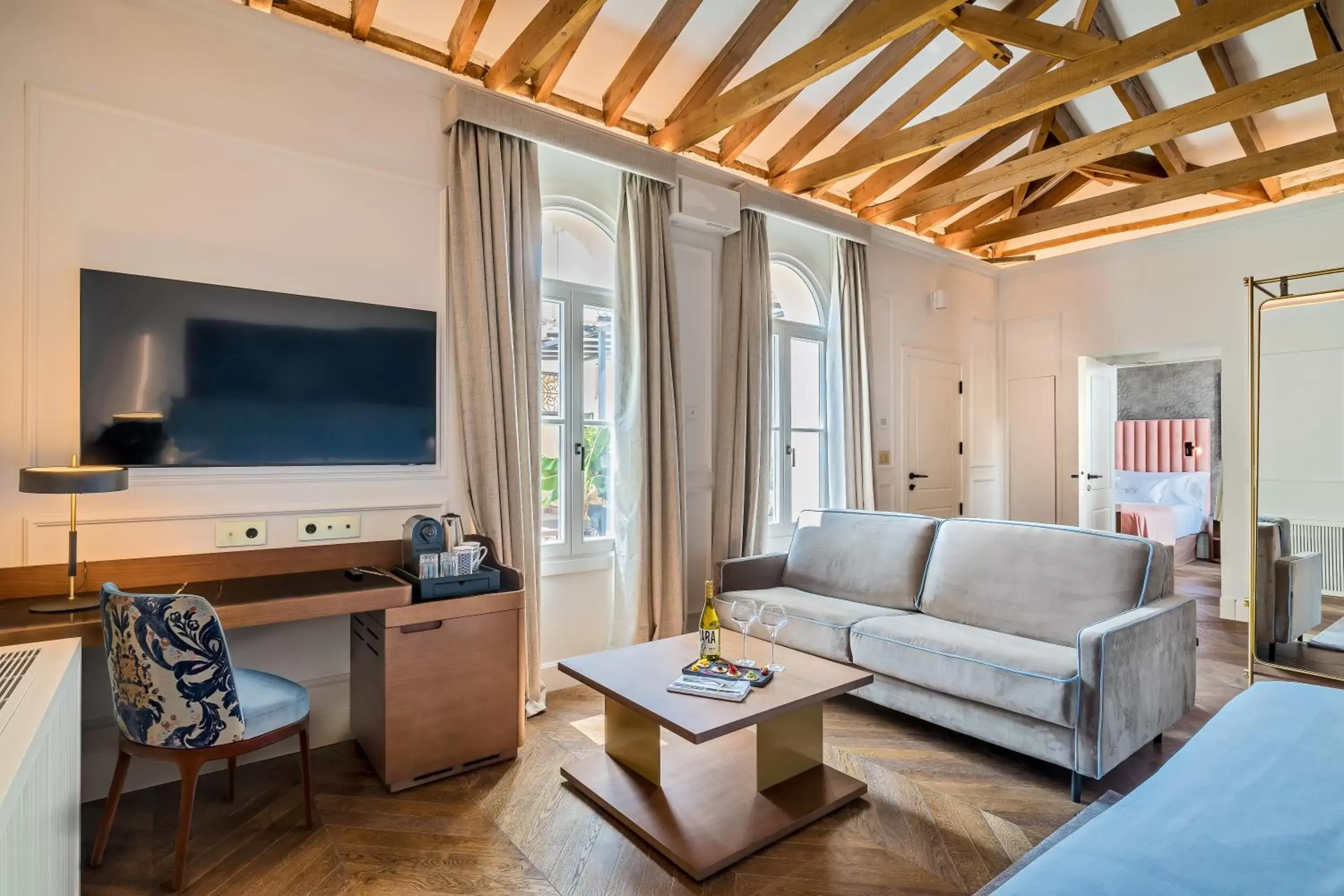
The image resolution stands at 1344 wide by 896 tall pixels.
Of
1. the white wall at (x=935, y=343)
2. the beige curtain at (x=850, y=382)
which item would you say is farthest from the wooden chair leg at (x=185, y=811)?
the white wall at (x=935, y=343)

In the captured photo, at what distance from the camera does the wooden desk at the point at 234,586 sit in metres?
2.00

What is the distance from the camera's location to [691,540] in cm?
406

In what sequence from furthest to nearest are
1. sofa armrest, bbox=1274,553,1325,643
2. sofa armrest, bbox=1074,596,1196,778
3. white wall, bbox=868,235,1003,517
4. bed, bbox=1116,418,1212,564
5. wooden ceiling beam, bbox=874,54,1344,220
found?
bed, bbox=1116,418,1212,564 < white wall, bbox=868,235,1003,517 < sofa armrest, bbox=1274,553,1325,643 < wooden ceiling beam, bbox=874,54,1344,220 < sofa armrest, bbox=1074,596,1196,778

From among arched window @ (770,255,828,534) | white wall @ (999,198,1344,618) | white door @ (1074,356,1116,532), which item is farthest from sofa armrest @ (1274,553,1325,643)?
arched window @ (770,255,828,534)

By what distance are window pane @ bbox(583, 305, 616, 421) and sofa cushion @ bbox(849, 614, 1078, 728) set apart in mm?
1680

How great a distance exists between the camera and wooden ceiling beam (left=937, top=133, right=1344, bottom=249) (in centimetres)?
378

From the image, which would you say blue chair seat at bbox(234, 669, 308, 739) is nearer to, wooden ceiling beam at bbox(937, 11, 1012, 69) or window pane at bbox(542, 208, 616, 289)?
window pane at bbox(542, 208, 616, 289)

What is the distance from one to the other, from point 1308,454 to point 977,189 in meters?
2.20

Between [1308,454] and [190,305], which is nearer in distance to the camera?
[190,305]

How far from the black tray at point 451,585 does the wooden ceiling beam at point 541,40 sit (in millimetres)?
2138

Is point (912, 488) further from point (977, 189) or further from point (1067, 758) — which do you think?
point (1067, 758)

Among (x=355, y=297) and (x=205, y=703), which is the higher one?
(x=355, y=297)

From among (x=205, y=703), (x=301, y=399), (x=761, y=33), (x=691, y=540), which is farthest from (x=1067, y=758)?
(x=761, y=33)

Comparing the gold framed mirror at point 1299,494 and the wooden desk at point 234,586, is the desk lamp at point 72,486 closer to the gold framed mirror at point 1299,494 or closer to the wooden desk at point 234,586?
the wooden desk at point 234,586
